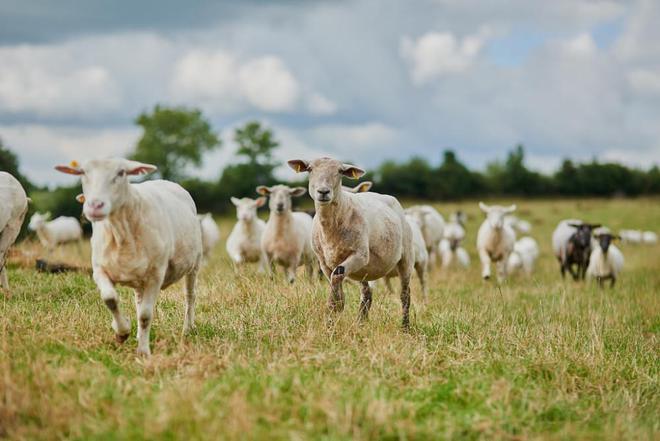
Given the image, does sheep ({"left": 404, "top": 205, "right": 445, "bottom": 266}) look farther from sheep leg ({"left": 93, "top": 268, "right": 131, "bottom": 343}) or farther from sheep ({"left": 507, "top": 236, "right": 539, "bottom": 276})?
sheep leg ({"left": 93, "top": 268, "right": 131, "bottom": 343})

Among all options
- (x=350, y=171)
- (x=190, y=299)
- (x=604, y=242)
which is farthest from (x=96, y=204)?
(x=604, y=242)

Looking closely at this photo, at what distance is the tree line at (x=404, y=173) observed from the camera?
195 ft

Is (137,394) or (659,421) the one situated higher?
(137,394)

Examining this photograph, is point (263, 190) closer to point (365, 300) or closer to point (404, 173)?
point (365, 300)

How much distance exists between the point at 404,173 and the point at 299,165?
53337 mm

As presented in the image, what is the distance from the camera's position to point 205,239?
22.1m

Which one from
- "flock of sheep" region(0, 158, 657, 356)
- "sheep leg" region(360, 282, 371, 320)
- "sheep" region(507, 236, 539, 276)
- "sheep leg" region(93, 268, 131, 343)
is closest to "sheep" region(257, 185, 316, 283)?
"flock of sheep" region(0, 158, 657, 356)

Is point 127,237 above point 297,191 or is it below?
below

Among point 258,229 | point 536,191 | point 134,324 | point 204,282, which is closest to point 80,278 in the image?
point 204,282

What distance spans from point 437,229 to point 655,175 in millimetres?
54577

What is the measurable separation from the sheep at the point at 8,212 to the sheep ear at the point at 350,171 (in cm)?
544

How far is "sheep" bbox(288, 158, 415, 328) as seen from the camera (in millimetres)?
7846

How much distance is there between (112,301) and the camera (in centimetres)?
630

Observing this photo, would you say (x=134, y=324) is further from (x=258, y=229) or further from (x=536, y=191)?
(x=536, y=191)
